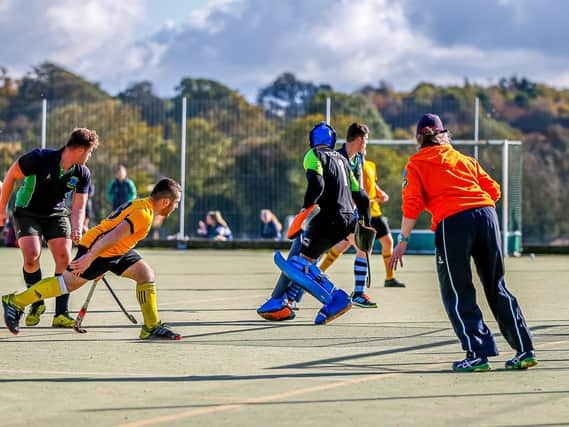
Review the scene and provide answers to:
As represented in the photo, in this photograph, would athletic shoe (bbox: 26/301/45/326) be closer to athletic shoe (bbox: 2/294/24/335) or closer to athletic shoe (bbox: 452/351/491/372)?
athletic shoe (bbox: 2/294/24/335)

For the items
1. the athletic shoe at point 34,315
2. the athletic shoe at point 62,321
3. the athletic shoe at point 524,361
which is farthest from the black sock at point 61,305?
the athletic shoe at point 524,361

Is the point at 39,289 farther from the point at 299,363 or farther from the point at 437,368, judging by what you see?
the point at 437,368

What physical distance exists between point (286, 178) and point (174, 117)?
10.2 ft

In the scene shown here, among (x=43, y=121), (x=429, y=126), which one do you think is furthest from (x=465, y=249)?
(x=43, y=121)

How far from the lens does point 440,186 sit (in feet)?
27.1

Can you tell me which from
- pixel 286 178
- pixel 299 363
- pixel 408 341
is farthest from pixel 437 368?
pixel 286 178

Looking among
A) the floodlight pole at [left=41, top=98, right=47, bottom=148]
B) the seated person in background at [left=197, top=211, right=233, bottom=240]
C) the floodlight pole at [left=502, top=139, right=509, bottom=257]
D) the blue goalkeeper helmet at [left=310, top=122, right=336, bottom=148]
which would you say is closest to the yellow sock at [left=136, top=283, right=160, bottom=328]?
the blue goalkeeper helmet at [left=310, top=122, right=336, bottom=148]

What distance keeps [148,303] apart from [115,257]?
1.49ft

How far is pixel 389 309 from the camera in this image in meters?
12.8

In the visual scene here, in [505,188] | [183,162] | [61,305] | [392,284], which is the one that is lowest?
[392,284]

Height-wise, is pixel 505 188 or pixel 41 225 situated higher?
pixel 505 188

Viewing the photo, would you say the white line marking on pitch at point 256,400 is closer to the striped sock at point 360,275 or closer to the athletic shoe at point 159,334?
the athletic shoe at point 159,334

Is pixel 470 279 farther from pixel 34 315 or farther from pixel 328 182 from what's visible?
pixel 34 315

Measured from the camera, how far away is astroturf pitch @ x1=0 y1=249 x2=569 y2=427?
6305 millimetres
